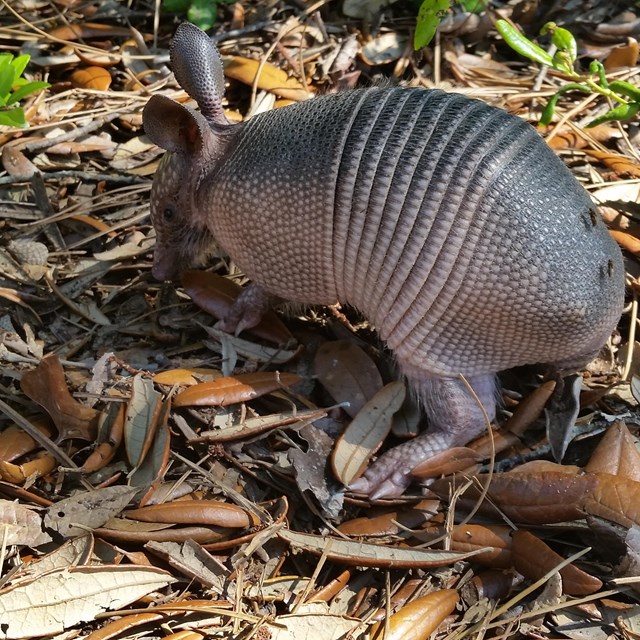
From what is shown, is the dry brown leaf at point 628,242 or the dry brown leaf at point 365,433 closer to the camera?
the dry brown leaf at point 365,433

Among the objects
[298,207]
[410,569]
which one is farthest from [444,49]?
[410,569]

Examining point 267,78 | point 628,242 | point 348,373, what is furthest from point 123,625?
point 267,78

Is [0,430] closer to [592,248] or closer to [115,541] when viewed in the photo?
[115,541]

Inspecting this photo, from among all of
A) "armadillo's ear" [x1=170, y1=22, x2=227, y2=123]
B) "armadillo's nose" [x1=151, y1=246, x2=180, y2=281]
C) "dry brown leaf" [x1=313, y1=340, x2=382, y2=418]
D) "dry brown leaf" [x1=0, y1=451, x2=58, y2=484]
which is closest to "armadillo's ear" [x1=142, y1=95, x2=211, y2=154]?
"armadillo's ear" [x1=170, y1=22, x2=227, y2=123]

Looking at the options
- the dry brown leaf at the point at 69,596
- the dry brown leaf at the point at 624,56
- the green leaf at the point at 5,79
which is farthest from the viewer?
the dry brown leaf at the point at 624,56

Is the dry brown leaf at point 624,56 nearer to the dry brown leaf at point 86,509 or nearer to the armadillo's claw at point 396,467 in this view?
the armadillo's claw at point 396,467

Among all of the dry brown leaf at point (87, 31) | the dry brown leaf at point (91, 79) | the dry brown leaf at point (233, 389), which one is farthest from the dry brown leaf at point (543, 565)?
the dry brown leaf at point (87, 31)
